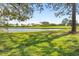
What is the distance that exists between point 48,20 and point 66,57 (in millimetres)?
327

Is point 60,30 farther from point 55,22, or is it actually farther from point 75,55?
point 75,55

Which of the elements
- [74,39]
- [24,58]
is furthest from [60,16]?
[24,58]

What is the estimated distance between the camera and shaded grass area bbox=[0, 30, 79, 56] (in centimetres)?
176

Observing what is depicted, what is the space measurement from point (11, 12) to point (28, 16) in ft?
0.47

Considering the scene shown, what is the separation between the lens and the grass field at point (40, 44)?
69.2 inches

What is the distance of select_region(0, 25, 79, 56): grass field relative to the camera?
5.77 ft

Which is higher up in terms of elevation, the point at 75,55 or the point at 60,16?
the point at 60,16

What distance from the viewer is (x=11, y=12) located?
180 cm

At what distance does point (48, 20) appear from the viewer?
1768mm

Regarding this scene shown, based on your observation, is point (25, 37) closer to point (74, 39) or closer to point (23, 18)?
point (23, 18)

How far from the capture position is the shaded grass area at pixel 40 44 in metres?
1.76

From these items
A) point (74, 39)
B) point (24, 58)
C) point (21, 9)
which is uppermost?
point (21, 9)

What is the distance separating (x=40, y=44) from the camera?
70.0 inches

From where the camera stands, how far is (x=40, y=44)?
1.78 m
